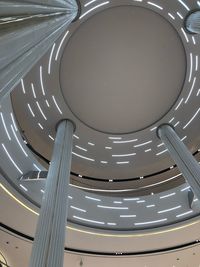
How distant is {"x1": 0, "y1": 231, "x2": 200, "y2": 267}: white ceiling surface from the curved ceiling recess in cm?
108

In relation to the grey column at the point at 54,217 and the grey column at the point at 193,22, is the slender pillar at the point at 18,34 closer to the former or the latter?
the grey column at the point at 54,217

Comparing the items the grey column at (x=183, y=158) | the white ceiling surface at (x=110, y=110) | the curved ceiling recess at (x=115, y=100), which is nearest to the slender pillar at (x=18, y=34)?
the curved ceiling recess at (x=115, y=100)

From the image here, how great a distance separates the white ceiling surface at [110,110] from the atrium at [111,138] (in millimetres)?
41

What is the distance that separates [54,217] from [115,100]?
23.6ft

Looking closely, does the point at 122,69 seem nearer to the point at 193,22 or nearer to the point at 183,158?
the point at 193,22

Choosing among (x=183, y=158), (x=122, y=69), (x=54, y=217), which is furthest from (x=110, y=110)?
(x=54, y=217)

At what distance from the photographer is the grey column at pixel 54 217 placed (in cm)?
526

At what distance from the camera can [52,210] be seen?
6578 mm

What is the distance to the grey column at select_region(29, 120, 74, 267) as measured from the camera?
5.26 m

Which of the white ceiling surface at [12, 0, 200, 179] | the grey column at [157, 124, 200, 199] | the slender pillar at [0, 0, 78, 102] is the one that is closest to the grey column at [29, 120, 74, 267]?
the white ceiling surface at [12, 0, 200, 179]

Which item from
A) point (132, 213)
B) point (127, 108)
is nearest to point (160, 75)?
point (127, 108)

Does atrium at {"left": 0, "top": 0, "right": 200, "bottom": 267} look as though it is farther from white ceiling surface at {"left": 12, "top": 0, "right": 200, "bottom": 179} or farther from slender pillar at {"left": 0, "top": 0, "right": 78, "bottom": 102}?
slender pillar at {"left": 0, "top": 0, "right": 78, "bottom": 102}

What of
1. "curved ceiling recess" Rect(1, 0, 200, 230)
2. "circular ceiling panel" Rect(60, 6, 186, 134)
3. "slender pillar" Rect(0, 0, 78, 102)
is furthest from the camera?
"circular ceiling panel" Rect(60, 6, 186, 134)

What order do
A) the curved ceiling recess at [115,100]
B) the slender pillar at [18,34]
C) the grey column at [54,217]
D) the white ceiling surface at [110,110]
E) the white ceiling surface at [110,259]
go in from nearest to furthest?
the slender pillar at [18,34] < the grey column at [54,217] < the white ceiling surface at [110,259] < the curved ceiling recess at [115,100] < the white ceiling surface at [110,110]
